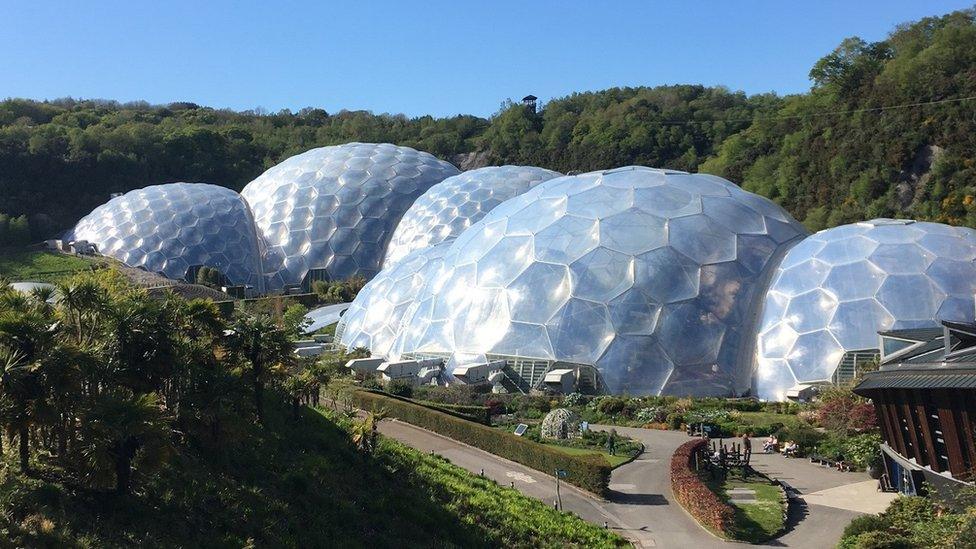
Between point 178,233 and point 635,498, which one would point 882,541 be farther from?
point 178,233

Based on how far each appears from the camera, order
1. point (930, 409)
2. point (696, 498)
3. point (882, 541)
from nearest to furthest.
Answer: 1. point (882, 541)
2. point (930, 409)
3. point (696, 498)

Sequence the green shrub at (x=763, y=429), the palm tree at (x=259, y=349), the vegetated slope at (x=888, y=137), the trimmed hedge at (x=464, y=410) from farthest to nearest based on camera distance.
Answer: the vegetated slope at (x=888, y=137) < the trimmed hedge at (x=464, y=410) < the green shrub at (x=763, y=429) < the palm tree at (x=259, y=349)

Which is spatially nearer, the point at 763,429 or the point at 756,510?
the point at 756,510

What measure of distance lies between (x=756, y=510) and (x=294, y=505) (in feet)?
32.1

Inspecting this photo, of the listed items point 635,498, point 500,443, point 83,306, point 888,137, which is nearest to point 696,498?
point 635,498

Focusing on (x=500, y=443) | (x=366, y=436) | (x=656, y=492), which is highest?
(x=366, y=436)

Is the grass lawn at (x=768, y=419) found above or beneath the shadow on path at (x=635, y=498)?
beneath

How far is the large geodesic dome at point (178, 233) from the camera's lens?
2108 inches

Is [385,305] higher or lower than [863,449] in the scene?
higher

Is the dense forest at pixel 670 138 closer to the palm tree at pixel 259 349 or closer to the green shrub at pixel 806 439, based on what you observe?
the green shrub at pixel 806 439

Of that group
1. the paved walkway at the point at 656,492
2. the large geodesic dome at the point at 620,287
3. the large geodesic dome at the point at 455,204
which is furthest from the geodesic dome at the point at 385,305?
the large geodesic dome at the point at 455,204

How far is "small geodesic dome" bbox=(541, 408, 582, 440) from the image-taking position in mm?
23781

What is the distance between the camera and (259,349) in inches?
683

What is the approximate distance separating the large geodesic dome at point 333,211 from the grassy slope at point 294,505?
37.6 meters
